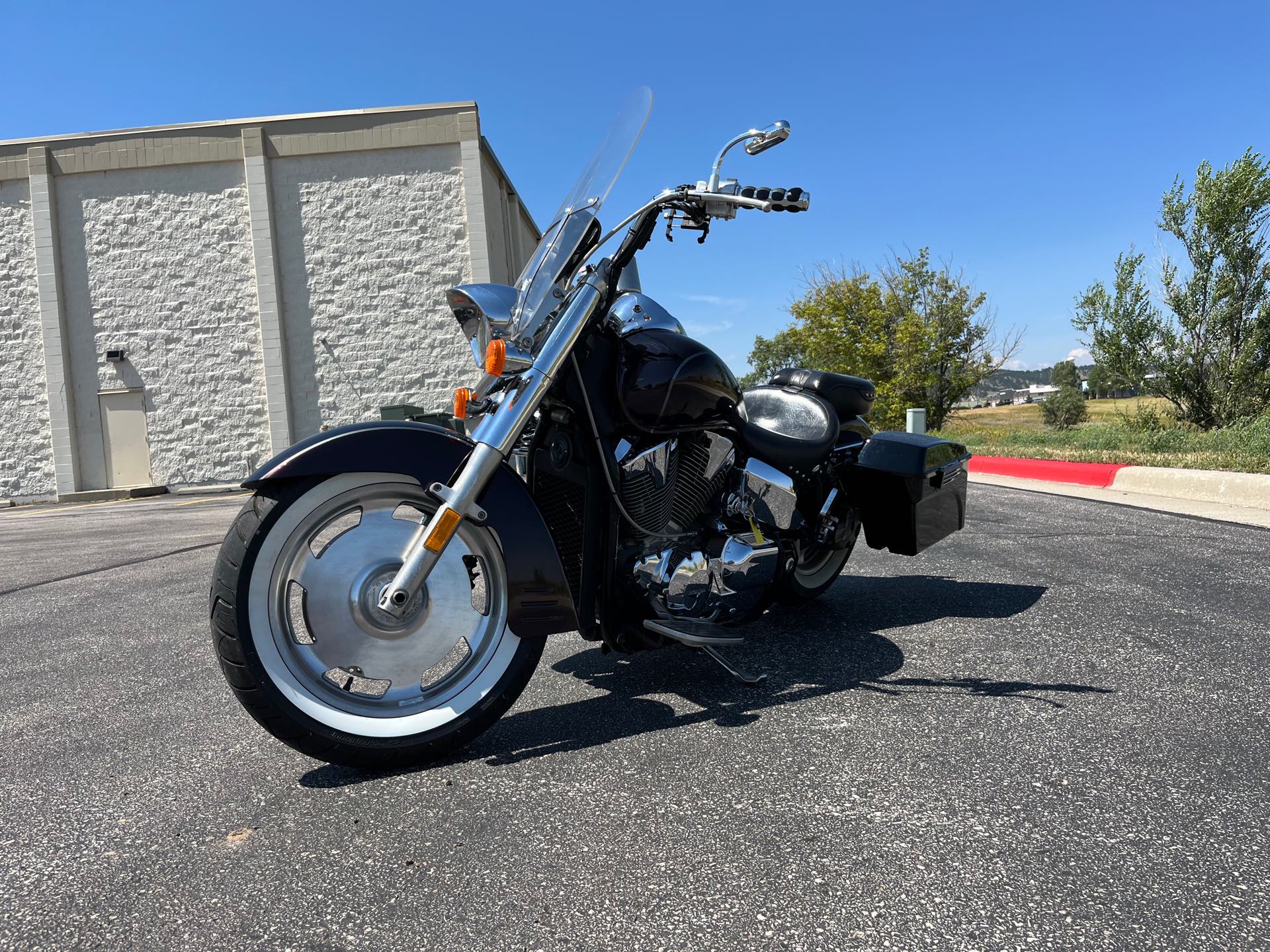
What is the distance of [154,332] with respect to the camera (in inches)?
767

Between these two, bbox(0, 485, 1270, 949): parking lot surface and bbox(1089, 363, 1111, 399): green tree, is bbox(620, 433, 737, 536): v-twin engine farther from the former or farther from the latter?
bbox(1089, 363, 1111, 399): green tree

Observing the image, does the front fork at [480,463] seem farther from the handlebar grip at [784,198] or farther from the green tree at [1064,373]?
the green tree at [1064,373]

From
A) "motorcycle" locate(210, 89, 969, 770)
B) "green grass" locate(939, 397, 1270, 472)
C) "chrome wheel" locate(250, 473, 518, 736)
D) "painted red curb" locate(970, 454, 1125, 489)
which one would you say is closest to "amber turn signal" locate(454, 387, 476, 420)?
"motorcycle" locate(210, 89, 969, 770)

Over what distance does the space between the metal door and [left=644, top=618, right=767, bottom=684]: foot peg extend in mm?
20849

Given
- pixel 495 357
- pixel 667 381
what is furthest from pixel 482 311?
pixel 667 381

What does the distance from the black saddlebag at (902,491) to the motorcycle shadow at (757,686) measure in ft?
1.27

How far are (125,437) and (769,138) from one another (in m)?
21.6

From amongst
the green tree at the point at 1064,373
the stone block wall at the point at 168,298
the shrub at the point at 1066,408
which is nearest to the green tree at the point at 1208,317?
the stone block wall at the point at 168,298

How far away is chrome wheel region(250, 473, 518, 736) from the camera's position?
86.8 inches

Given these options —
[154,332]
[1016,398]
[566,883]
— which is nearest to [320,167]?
[154,332]

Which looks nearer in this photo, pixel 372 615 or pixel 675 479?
pixel 372 615

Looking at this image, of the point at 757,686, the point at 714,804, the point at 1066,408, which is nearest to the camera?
the point at 714,804

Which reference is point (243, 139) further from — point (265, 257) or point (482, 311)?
point (482, 311)

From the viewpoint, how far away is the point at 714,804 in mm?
2027
